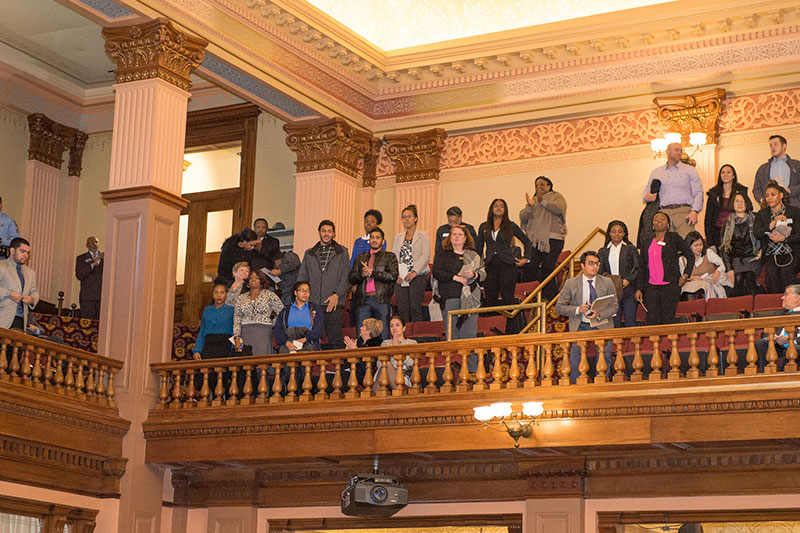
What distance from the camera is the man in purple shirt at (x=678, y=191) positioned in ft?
47.6

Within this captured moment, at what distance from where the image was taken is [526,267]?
14859 millimetres

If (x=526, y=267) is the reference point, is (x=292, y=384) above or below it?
below

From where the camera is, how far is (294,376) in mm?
13516

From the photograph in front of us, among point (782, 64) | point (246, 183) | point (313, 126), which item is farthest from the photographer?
point (246, 183)

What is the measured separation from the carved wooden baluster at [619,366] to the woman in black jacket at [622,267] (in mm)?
658

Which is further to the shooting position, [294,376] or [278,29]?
[278,29]

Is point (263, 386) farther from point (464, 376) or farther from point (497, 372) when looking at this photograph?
point (497, 372)

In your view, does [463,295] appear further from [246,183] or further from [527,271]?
[246,183]

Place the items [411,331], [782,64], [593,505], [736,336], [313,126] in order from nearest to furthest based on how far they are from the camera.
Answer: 1. [736,336]
2. [593,505]
3. [411,331]
4. [782,64]
5. [313,126]

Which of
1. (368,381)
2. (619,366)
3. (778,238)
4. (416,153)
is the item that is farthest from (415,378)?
(416,153)

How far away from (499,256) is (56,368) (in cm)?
462

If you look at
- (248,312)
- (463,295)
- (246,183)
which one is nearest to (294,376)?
(248,312)

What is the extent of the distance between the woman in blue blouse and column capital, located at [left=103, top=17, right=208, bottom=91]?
8.39ft

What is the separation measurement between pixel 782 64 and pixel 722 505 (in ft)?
20.6
